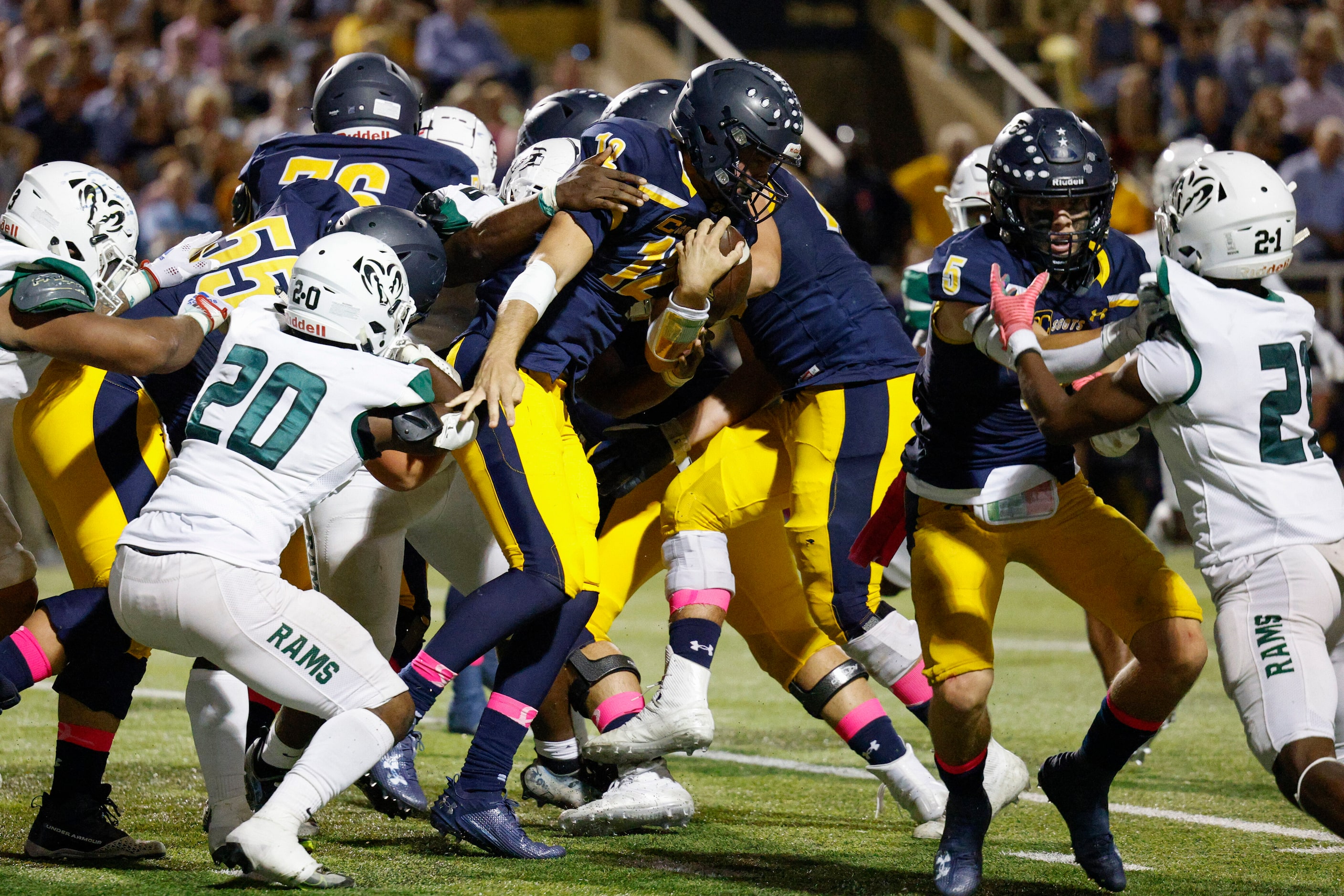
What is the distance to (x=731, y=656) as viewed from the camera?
796cm

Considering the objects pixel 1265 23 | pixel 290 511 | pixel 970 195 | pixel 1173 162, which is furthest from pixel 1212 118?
pixel 290 511

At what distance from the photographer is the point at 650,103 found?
A: 501cm

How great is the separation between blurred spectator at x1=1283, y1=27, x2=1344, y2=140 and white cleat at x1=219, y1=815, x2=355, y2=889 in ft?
36.6

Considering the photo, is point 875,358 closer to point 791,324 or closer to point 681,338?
point 791,324

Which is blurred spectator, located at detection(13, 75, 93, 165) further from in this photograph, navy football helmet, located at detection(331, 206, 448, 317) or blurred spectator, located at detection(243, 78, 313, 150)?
navy football helmet, located at detection(331, 206, 448, 317)

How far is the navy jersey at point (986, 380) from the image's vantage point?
13.4 feet

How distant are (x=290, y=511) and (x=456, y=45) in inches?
400

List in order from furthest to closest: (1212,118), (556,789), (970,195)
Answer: (1212,118) < (970,195) < (556,789)

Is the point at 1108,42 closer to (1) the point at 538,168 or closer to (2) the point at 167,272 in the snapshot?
(1) the point at 538,168

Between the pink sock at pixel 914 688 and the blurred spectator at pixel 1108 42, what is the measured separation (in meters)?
10.00

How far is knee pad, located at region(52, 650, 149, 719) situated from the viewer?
4.01 m

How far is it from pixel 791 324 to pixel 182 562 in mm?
1937

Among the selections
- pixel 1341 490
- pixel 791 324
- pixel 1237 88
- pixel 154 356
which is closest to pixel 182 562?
pixel 154 356

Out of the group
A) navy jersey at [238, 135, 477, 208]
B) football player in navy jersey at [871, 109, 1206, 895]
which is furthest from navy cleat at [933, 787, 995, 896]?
navy jersey at [238, 135, 477, 208]
